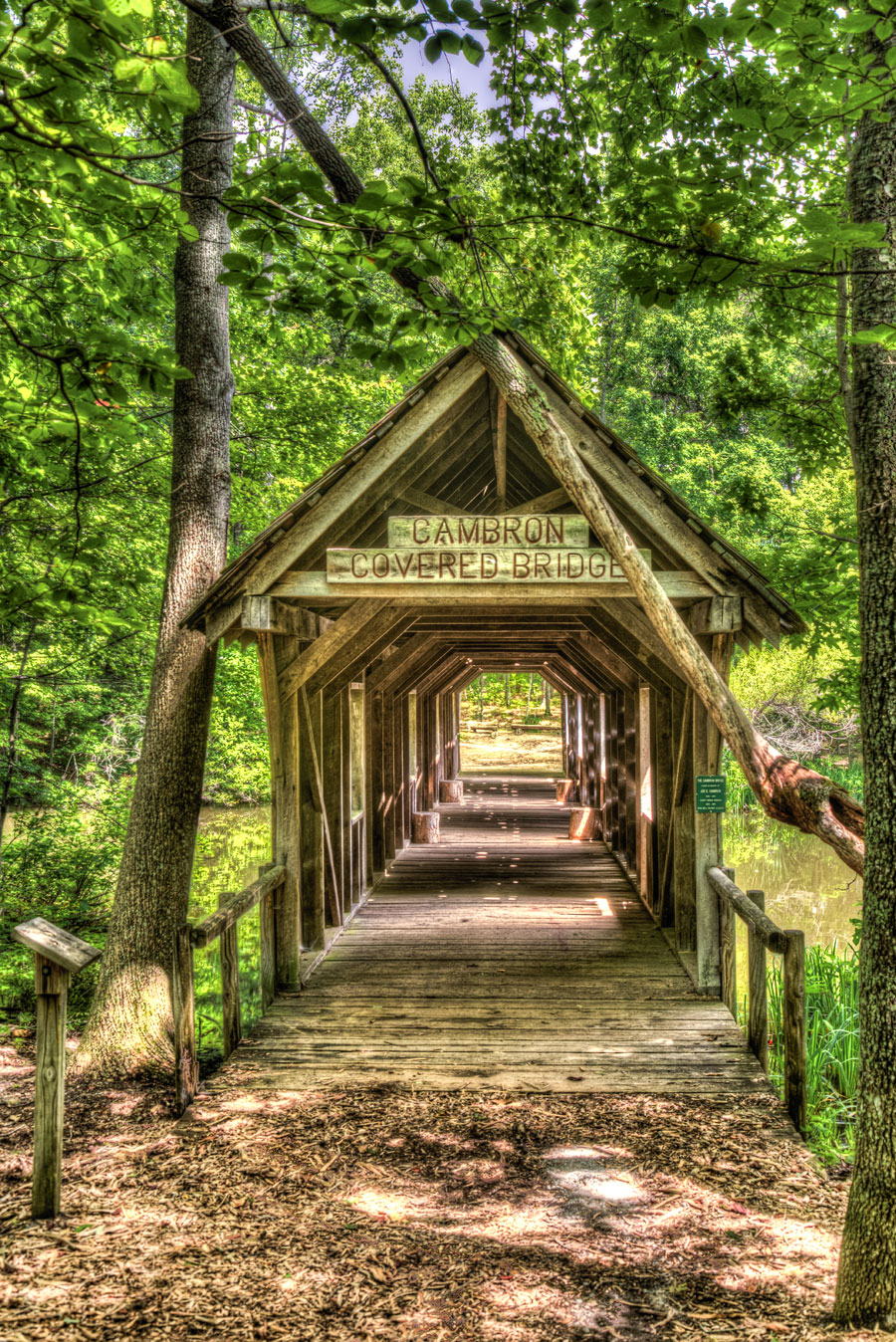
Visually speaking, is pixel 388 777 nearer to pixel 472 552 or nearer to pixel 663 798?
pixel 663 798

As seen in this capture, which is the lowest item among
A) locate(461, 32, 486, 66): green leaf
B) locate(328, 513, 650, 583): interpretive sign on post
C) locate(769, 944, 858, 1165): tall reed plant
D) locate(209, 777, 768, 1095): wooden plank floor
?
locate(769, 944, 858, 1165): tall reed plant

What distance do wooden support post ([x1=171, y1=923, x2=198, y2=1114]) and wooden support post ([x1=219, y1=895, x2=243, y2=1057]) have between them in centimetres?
32

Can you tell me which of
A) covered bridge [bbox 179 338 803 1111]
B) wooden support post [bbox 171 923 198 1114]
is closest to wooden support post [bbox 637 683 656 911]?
covered bridge [bbox 179 338 803 1111]

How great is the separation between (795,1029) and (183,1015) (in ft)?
10.6

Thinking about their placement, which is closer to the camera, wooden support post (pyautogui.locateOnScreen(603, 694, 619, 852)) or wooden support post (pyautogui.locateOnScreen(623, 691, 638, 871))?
wooden support post (pyautogui.locateOnScreen(623, 691, 638, 871))

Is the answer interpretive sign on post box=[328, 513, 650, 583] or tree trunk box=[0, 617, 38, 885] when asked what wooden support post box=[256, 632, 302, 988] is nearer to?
interpretive sign on post box=[328, 513, 650, 583]

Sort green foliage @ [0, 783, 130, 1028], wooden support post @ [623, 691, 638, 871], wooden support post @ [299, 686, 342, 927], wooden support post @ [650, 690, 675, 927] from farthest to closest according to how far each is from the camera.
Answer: wooden support post @ [623, 691, 638, 871]
wooden support post @ [650, 690, 675, 927]
green foliage @ [0, 783, 130, 1028]
wooden support post @ [299, 686, 342, 927]

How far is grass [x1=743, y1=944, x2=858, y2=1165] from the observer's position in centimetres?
499

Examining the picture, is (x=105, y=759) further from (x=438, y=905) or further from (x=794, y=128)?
(x=794, y=128)

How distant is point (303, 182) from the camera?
3.01 meters

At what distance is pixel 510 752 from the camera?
31094mm

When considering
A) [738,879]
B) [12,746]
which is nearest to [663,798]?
[12,746]

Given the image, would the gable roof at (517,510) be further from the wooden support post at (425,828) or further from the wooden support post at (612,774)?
the wooden support post at (425,828)

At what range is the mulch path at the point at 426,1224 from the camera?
2.83 m
